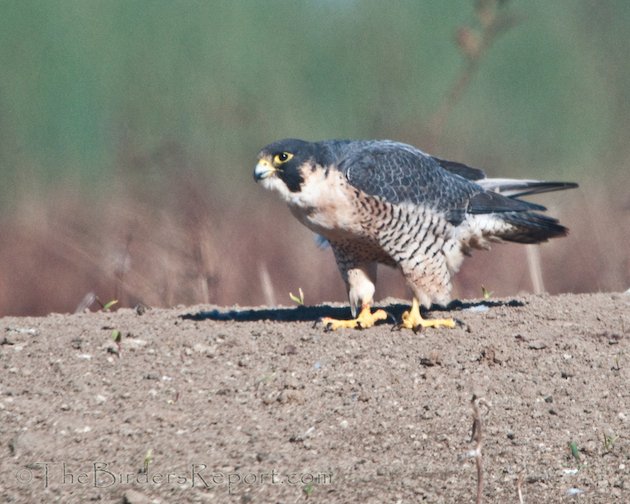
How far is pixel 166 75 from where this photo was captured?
11766 mm

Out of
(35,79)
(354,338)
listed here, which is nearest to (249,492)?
(354,338)

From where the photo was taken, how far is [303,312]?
265 inches

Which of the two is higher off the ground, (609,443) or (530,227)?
(530,227)

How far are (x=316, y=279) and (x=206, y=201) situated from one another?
111 centimetres

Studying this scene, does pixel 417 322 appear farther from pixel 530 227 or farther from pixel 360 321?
pixel 530 227

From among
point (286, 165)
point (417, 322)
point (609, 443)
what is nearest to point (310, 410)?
point (609, 443)

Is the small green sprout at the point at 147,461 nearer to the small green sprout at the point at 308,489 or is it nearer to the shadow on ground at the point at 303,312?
the small green sprout at the point at 308,489

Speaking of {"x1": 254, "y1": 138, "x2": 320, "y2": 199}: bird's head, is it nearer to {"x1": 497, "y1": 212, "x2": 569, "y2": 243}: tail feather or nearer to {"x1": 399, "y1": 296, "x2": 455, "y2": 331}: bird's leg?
{"x1": 399, "y1": 296, "x2": 455, "y2": 331}: bird's leg

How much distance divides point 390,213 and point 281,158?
69cm

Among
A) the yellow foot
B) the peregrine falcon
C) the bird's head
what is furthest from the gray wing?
the yellow foot

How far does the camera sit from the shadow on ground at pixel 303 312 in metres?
6.47

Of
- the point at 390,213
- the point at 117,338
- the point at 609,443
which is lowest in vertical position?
the point at 609,443

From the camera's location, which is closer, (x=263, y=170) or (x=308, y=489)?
(x=308, y=489)

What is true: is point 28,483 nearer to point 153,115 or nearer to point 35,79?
point 153,115
